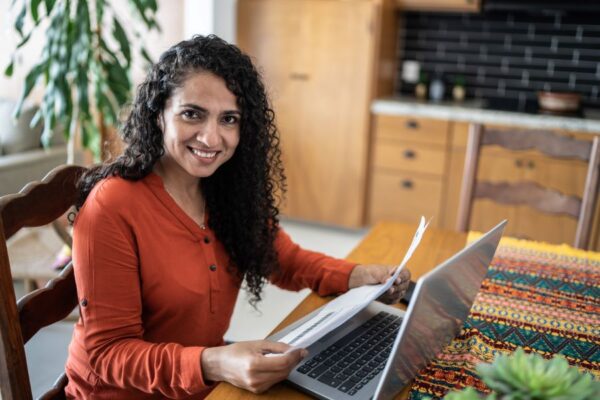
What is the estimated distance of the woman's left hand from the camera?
1164 millimetres

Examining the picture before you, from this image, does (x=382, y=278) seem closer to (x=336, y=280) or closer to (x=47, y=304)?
(x=336, y=280)

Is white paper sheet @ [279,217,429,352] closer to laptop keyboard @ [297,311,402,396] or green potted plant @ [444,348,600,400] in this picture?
laptop keyboard @ [297,311,402,396]

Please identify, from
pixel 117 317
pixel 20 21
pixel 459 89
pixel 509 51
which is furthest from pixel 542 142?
pixel 509 51

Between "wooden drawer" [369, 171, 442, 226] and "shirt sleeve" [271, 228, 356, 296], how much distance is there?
2258mm

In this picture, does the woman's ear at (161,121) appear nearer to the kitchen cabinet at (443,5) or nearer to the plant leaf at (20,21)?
the plant leaf at (20,21)

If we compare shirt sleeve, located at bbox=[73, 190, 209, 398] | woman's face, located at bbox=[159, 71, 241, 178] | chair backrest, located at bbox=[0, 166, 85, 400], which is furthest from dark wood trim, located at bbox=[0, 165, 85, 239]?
woman's face, located at bbox=[159, 71, 241, 178]

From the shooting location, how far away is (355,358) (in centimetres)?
95

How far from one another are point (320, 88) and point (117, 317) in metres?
2.77

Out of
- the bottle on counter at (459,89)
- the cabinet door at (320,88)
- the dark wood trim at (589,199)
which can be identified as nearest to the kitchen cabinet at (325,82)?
the cabinet door at (320,88)

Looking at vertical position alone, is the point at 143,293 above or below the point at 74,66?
below

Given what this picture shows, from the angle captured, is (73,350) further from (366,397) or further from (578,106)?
(578,106)

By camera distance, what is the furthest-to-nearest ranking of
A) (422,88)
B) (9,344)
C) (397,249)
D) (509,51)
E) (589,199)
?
(422,88) → (509,51) → (589,199) → (397,249) → (9,344)

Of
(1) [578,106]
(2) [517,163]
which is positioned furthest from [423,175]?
(1) [578,106]

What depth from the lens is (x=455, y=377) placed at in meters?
0.93
